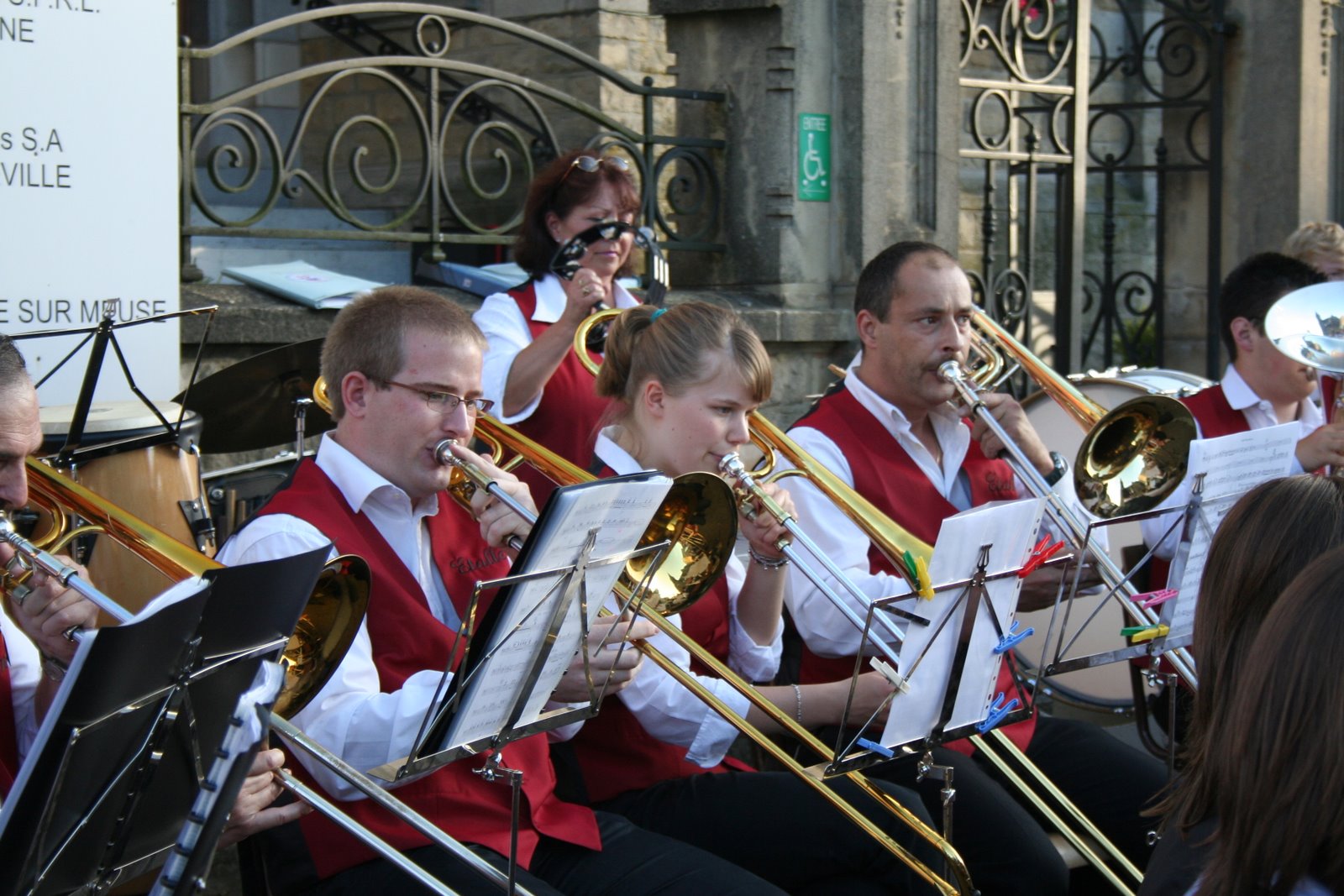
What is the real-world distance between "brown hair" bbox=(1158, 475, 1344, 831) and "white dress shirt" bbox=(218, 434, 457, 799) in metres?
1.11

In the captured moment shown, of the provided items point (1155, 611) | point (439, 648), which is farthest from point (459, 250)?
point (439, 648)

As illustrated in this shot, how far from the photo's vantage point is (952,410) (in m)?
3.95

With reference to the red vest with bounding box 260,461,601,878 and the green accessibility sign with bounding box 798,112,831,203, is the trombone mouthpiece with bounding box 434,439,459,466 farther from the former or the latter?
the green accessibility sign with bounding box 798,112,831,203

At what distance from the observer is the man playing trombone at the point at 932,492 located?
332 centimetres

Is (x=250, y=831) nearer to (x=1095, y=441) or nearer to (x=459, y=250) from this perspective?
(x=1095, y=441)

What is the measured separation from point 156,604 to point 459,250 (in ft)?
20.0

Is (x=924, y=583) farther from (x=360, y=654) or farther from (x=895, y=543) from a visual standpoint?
(x=360, y=654)

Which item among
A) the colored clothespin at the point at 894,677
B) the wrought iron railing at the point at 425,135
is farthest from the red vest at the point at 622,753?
the wrought iron railing at the point at 425,135

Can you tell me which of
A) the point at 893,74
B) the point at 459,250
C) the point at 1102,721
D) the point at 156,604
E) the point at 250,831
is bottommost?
the point at 1102,721

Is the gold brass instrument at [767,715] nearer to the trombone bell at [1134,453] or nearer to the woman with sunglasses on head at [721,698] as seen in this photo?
the woman with sunglasses on head at [721,698]

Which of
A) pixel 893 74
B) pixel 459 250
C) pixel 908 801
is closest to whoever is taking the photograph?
pixel 908 801

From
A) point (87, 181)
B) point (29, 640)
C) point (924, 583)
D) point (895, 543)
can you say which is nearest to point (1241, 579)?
point (924, 583)

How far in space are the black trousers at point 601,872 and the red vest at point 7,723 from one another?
0.54m

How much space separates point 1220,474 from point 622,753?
53.3 inches
